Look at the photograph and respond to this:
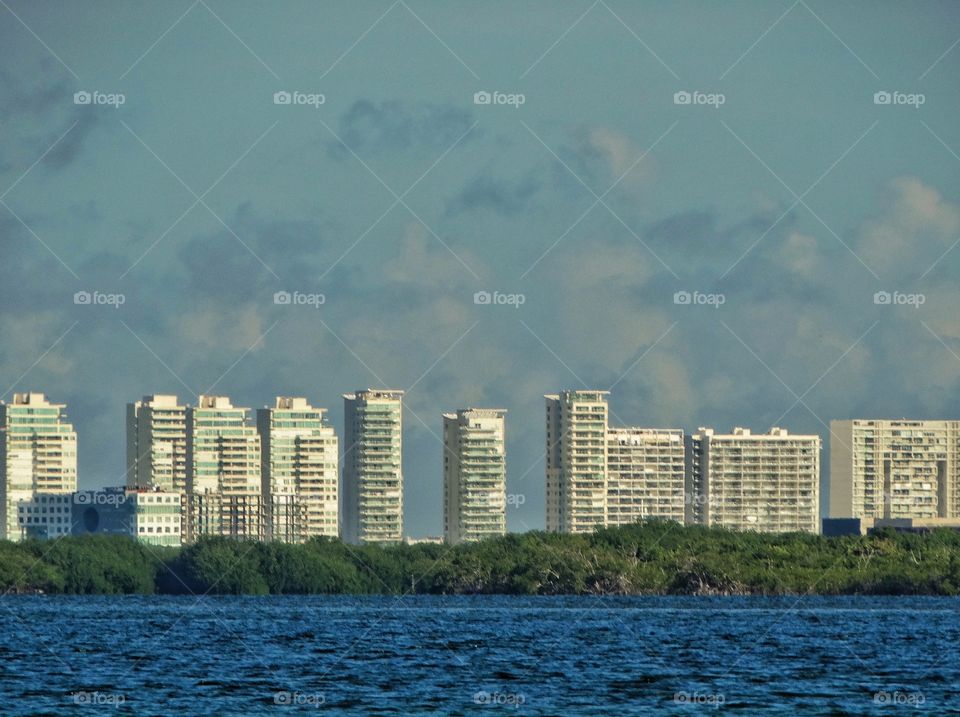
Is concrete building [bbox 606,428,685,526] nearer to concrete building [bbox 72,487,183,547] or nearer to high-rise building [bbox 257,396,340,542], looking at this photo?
high-rise building [bbox 257,396,340,542]

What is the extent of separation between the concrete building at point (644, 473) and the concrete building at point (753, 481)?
1.55 m

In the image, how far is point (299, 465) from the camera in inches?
7628

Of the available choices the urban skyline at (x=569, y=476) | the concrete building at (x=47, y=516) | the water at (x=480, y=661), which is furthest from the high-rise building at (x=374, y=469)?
the water at (x=480, y=661)

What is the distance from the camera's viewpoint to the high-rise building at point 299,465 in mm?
189375

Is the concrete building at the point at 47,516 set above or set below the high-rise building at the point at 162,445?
below

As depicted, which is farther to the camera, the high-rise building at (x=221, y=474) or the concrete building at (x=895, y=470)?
the high-rise building at (x=221, y=474)

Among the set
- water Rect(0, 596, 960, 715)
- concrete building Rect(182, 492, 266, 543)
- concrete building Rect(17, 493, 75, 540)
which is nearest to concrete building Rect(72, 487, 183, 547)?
concrete building Rect(182, 492, 266, 543)

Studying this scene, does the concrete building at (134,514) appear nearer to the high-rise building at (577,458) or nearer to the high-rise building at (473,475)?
the high-rise building at (473,475)

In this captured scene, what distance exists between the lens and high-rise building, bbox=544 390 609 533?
172 metres

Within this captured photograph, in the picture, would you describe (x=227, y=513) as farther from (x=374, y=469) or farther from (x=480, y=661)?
(x=480, y=661)

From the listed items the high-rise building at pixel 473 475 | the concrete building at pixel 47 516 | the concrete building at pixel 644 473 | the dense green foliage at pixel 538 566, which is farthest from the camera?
the concrete building at pixel 47 516

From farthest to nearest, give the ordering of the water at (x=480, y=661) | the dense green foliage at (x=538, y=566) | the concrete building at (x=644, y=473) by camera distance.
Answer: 1. the concrete building at (x=644, y=473)
2. the dense green foliage at (x=538, y=566)
3. the water at (x=480, y=661)

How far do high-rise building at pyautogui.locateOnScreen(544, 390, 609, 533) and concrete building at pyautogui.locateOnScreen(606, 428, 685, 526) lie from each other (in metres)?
1.61

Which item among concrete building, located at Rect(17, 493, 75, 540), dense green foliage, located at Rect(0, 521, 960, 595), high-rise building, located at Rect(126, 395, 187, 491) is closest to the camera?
dense green foliage, located at Rect(0, 521, 960, 595)
